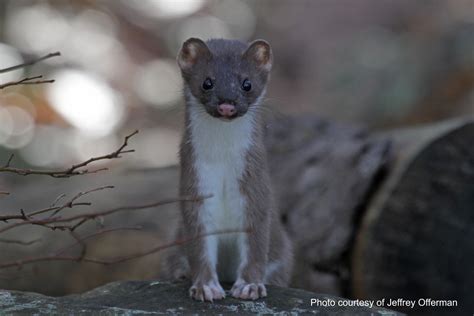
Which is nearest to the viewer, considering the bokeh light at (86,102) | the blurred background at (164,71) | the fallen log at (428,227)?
the fallen log at (428,227)

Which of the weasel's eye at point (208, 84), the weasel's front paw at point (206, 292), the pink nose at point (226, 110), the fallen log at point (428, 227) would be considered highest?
the weasel's eye at point (208, 84)

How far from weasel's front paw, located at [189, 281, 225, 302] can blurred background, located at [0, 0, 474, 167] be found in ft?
16.8

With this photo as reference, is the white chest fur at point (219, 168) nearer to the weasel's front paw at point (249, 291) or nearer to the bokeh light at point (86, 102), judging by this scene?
the weasel's front paw at point (249, 291)

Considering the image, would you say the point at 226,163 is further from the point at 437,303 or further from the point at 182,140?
the point at 437,303

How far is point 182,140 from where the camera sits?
190 inches

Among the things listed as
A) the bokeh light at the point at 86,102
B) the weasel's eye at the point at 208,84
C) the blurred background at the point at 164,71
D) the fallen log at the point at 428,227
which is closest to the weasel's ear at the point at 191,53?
the weasel's eye at the point at 208,84

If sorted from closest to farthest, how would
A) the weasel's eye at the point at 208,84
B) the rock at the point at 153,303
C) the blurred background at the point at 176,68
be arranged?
the rock at the point at 153,303
the weasel's eye at the point at 208,84
the blurred background at the point at 176,68

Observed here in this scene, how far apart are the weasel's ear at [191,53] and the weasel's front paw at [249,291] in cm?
121

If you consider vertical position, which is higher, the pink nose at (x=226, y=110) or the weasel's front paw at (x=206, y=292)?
the pink nose at (x=226, y=110)

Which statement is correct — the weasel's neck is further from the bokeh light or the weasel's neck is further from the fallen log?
the bokeh light

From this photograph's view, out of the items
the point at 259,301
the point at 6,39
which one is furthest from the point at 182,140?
the point at 6,39

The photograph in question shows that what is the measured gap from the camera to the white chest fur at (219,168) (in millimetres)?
4633

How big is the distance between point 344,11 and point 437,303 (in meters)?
13.2

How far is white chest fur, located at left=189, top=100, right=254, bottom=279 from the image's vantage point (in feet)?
15.2
